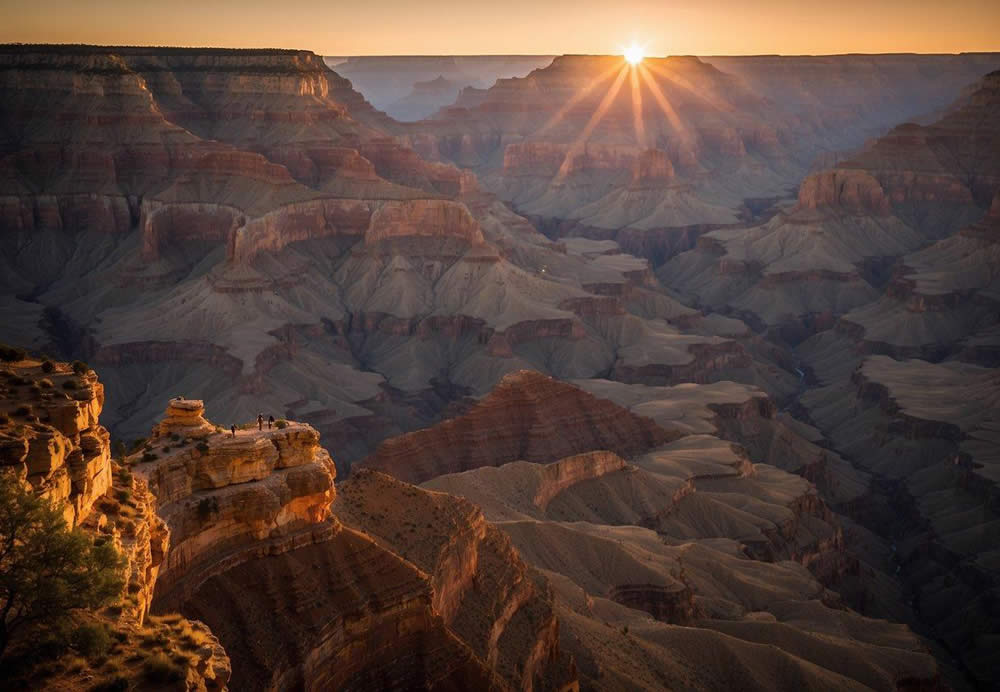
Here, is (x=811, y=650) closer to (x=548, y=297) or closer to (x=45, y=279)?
(x=548, y=297)

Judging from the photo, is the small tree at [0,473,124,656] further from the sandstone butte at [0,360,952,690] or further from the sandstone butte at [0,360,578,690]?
the sandstone butte at [0,360,578,690]

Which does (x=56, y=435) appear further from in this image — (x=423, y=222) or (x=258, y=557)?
(x=423, y=222)

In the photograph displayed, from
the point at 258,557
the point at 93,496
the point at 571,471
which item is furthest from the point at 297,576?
→ the point at 571,471

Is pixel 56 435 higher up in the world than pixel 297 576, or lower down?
higher up

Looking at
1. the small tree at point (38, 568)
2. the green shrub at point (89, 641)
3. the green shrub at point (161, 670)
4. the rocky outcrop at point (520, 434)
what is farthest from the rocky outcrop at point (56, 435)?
the rocky outcrop at point (520, 434)

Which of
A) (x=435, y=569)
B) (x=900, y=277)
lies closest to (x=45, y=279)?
(x=900, y=277)

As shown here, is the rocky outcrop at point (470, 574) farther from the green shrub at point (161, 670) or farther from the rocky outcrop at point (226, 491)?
the green shrub at point (161, 670)
